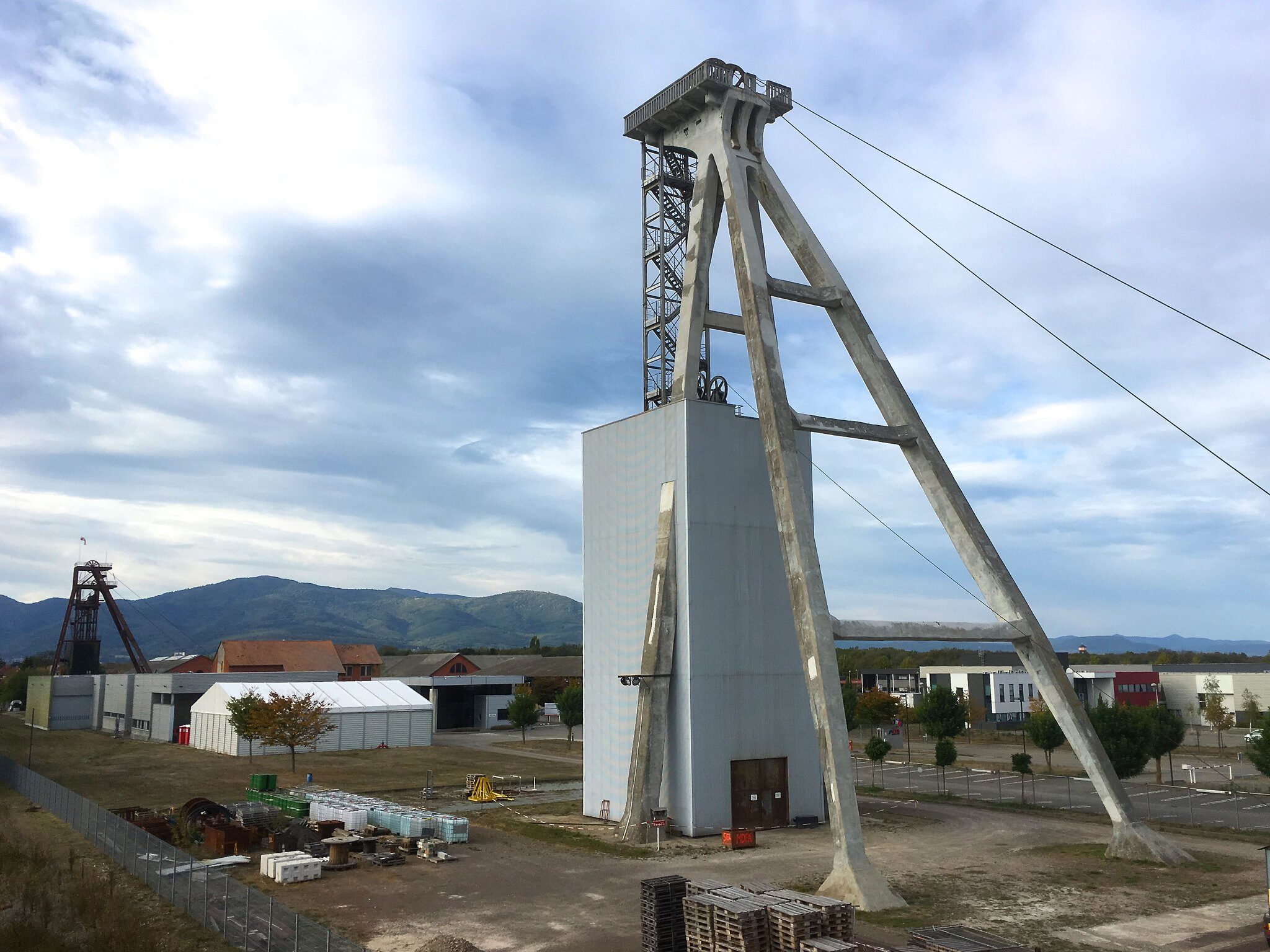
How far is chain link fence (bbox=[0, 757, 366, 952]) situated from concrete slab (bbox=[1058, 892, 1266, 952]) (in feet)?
45.6

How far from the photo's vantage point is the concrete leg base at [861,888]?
65.7 feet

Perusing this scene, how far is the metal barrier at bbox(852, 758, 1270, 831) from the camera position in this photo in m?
34.7

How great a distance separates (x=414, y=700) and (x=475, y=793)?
28.9 metres

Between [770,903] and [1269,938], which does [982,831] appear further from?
[770,903]

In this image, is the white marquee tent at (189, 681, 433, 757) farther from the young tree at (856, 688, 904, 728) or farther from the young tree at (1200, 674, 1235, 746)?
the young tree at (1200, 674, 1235, 746)

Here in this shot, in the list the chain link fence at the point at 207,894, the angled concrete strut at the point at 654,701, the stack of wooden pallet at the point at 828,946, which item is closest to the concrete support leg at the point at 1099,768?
the angled concrete strut at the point at 654,701

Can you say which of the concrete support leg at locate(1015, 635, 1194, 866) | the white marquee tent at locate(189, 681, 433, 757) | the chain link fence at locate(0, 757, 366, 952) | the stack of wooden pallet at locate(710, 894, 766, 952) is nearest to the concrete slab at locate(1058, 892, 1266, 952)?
the concrete support leg at locate(1015, 635, 1194, 866)

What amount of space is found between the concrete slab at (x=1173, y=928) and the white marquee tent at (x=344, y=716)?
49.0 metres

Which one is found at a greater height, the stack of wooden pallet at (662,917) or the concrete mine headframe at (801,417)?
the concrete mine headframe at (801,417)

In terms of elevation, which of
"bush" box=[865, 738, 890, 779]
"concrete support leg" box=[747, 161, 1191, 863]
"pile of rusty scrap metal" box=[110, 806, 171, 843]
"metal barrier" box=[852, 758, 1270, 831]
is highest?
"concrete support leg" box=[747, 161, 1191, 863]

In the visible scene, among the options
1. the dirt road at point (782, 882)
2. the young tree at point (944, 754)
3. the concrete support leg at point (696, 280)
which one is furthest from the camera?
the young tree at point (944, 754)

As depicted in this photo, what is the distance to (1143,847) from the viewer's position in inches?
984

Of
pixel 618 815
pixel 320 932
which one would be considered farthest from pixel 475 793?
pixel 320 932

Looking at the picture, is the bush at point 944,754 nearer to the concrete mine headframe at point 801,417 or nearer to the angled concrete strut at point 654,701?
the concrete mine headframe at point 801,417
